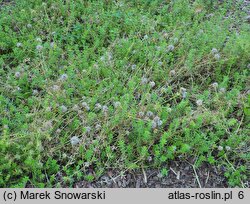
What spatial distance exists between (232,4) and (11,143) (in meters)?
3.95

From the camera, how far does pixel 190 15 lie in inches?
215

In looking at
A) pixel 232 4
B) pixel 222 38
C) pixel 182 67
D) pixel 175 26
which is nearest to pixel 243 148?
pixel 182 67

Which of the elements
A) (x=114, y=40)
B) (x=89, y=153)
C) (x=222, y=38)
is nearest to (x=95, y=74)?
(x=114, y=40)

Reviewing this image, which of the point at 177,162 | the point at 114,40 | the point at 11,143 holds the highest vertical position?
the point at 114,40

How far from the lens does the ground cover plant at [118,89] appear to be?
146 inches

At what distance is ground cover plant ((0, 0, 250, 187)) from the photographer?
371 cm

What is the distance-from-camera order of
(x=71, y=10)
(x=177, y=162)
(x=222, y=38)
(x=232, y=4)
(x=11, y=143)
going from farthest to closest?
(x=232, y=4) < (x=71, y=10) < (x=222, y=38) < (x=177, y=162) < (x=11, y=143)

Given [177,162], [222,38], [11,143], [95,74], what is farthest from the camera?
[222,38]

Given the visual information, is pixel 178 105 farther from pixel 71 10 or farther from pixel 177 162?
pixel 71 10

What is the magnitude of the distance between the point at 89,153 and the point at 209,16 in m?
3.02

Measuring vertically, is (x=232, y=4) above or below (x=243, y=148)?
above

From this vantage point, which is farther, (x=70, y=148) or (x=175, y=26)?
(x=175, y=26)

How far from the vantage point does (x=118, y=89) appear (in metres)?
4.27

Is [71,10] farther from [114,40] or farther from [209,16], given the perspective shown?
[209,16]
